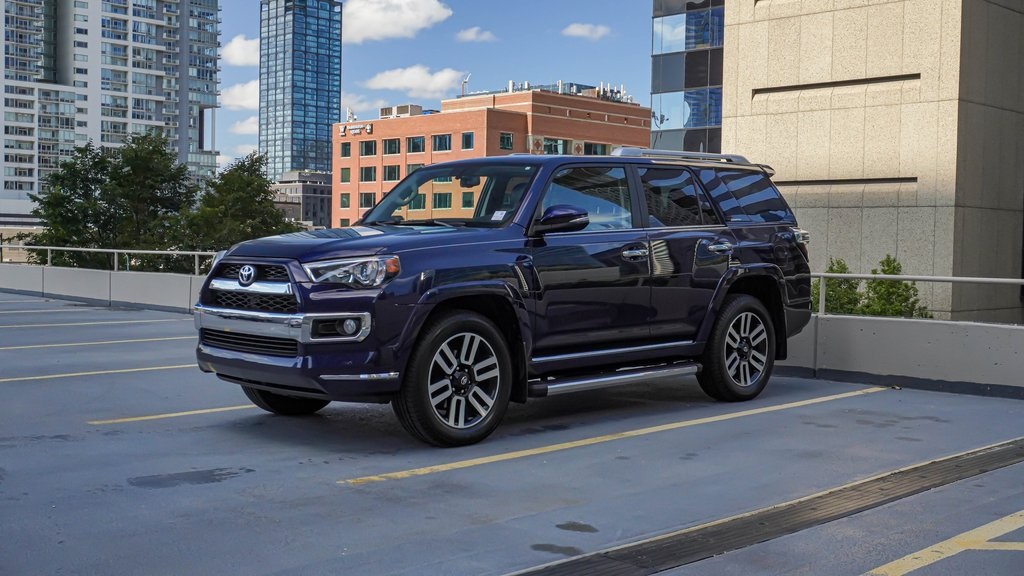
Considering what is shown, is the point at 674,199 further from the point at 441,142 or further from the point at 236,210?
the point at 441,142

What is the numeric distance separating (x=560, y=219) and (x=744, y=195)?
2701mm

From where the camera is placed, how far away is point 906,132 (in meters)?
28.7

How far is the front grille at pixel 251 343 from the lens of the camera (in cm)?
700

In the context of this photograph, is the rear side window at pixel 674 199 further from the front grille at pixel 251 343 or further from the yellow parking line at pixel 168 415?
the yellow parking line at pixel 168 415

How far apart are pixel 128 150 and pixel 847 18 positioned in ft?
Answer: 111

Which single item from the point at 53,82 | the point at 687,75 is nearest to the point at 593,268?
the point at 687,75

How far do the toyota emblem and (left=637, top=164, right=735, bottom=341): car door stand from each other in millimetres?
3019

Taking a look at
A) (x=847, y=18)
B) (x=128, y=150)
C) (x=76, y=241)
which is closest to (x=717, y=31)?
(x=847, y=18)

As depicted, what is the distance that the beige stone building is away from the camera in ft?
92.8

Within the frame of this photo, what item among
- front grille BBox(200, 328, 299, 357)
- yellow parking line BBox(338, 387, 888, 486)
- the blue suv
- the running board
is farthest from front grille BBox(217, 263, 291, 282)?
the running board

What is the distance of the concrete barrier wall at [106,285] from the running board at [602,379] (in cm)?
1200

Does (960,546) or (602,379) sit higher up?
(602,379)

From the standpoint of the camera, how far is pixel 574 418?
8672mm

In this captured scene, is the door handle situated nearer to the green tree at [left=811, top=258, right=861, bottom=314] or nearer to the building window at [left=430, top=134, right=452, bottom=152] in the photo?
the green tree at [left=811, top=258, right=861, bottom=314]
